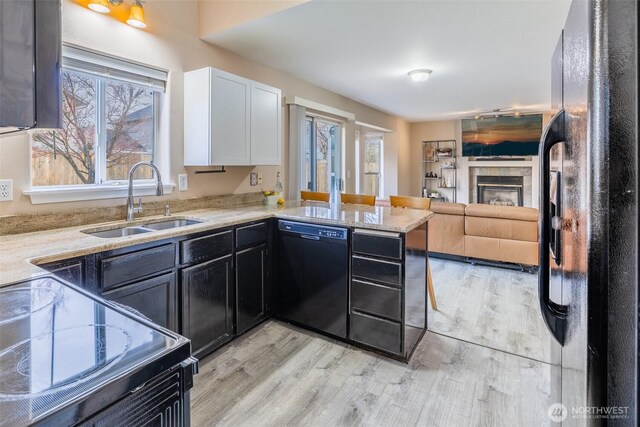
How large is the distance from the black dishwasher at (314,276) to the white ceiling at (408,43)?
1599 mm

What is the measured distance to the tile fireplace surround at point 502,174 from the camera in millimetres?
7527

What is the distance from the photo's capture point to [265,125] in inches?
129

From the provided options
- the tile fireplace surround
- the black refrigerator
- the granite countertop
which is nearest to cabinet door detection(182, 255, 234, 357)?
the granite countertop

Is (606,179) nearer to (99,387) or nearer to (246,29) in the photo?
(99,387)

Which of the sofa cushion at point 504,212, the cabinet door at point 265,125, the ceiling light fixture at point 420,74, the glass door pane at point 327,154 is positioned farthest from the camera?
the glass door pane at point 327,154

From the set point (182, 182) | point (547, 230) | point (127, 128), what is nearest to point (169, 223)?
point (182, 182)

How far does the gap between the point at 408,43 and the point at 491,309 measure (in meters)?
2.55

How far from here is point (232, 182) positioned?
3.43m

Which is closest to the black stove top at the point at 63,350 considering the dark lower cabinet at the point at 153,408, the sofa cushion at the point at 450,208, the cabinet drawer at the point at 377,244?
the dark lower cabinet at the point at 153,408

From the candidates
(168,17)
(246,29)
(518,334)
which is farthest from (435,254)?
(168,17)

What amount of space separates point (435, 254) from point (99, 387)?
15.3ft

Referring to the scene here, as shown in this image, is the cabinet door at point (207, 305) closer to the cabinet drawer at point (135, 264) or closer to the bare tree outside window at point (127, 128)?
the cabinet drawer at point (135, 264)

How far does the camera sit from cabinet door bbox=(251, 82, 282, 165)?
3.14m

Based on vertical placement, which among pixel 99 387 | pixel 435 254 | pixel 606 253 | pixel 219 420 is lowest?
pixel 219 420
